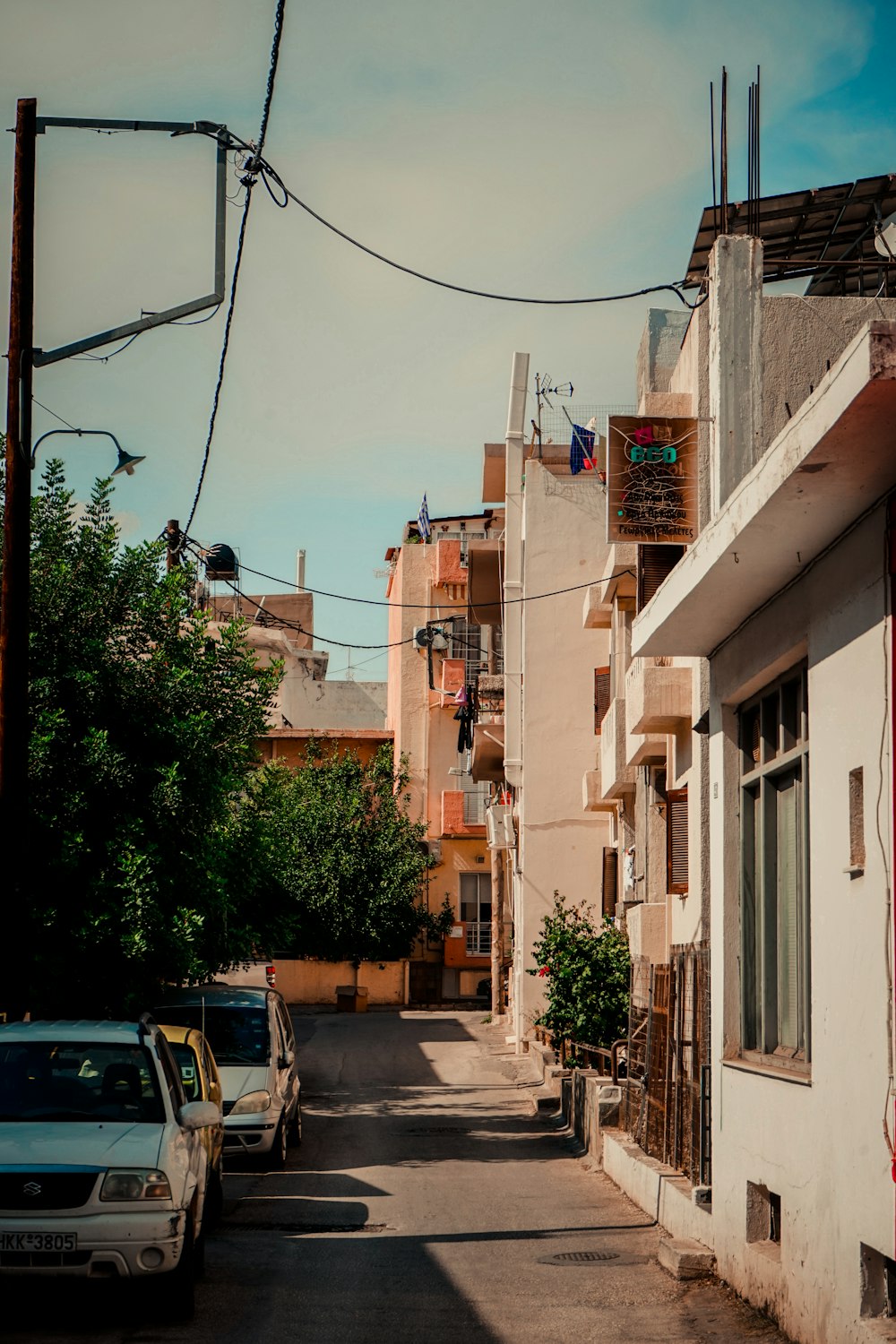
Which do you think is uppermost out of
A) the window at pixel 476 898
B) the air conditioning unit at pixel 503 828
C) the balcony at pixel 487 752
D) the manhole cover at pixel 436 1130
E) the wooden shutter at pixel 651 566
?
the wooden shutter at pixel 651 566

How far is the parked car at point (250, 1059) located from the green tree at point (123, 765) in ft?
1.74

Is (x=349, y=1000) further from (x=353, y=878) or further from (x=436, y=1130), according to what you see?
(x=436, y=1130)

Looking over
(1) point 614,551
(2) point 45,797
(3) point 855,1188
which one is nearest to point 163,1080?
(3) point 855,1188

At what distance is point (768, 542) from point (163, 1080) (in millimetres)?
5250

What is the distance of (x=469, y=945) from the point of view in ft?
161

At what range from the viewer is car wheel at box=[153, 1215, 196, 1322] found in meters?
9.08

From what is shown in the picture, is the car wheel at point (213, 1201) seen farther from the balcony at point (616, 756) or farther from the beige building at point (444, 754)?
the beige building at point (444, 754)

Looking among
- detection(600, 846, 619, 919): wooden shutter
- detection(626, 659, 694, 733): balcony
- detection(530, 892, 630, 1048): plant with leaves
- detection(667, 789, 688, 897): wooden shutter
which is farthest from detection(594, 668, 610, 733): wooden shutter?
detection(626, 659, 694, 733): balcony

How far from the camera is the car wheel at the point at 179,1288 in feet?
29.8

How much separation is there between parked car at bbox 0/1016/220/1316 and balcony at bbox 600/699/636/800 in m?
13.0

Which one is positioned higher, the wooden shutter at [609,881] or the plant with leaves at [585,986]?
the wooden shutter at [609,881]

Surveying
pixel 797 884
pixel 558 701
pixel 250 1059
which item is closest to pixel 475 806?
pixel 558 701

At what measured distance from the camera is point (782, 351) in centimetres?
1752

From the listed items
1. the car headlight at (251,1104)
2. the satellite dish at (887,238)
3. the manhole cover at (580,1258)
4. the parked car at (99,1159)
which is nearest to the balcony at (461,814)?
the satellite dish at (887,238)
